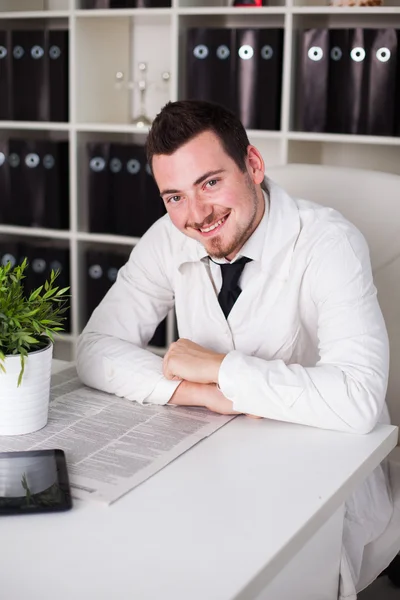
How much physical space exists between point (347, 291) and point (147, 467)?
526mm

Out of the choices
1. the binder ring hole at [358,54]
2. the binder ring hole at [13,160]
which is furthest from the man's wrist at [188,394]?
the binder ring hole at [13,160]

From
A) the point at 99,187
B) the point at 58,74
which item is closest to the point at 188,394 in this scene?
the point at 99,187

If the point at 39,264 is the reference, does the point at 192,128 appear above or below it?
above

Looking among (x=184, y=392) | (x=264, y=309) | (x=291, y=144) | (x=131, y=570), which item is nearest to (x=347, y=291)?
(x=264, y=309)

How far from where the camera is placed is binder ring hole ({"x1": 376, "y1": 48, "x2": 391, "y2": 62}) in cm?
259

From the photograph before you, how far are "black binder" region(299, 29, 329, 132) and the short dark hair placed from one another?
1170mm

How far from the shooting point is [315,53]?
2693 mm

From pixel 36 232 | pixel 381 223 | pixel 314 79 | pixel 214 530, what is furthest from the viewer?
pixel 36 232

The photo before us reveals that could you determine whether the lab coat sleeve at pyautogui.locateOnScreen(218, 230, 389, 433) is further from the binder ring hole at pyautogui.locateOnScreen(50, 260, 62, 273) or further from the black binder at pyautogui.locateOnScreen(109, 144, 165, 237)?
the binder ring hole at pyautogui.locateOnScreen(50, 260, 62, 273)

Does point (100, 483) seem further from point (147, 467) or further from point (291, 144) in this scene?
point (291, 144)

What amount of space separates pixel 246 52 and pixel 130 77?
68cm

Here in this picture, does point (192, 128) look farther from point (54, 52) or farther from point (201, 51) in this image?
point (54, 52)

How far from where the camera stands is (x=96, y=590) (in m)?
0.88

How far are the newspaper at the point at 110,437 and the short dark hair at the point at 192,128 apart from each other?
477 mm
